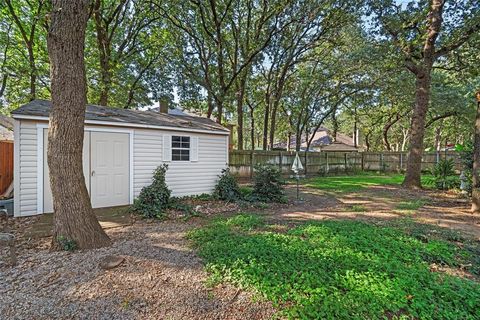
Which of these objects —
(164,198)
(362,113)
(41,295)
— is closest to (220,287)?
(41,295)

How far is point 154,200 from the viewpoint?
6.11 metres

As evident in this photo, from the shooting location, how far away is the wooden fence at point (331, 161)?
13.0 metres

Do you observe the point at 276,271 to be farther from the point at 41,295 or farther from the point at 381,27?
the point at 381,27

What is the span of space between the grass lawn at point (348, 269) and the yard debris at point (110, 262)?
1.05 meters

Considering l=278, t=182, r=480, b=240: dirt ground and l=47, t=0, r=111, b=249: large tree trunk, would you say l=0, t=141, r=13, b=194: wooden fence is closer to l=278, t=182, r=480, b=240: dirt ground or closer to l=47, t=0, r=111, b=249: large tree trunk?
l=47, t=0, r=111, b=249: large tree trunk

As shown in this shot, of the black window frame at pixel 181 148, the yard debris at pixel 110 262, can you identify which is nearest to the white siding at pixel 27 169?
the black window frame at pixel 181 148

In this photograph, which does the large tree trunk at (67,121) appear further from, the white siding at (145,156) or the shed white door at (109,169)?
the white siding at (145,156)

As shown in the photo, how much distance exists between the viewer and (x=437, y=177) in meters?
10.3

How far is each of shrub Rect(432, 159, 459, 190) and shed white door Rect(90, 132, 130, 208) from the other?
1133 cm

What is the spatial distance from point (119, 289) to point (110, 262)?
0.63 meters

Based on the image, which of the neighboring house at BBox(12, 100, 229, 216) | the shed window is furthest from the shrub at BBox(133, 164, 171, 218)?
the shed window

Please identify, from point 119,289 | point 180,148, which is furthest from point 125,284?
point 180,148

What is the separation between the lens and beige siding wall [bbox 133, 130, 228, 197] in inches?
275

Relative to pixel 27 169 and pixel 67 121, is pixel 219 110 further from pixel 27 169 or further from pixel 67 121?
pixel 67 121
